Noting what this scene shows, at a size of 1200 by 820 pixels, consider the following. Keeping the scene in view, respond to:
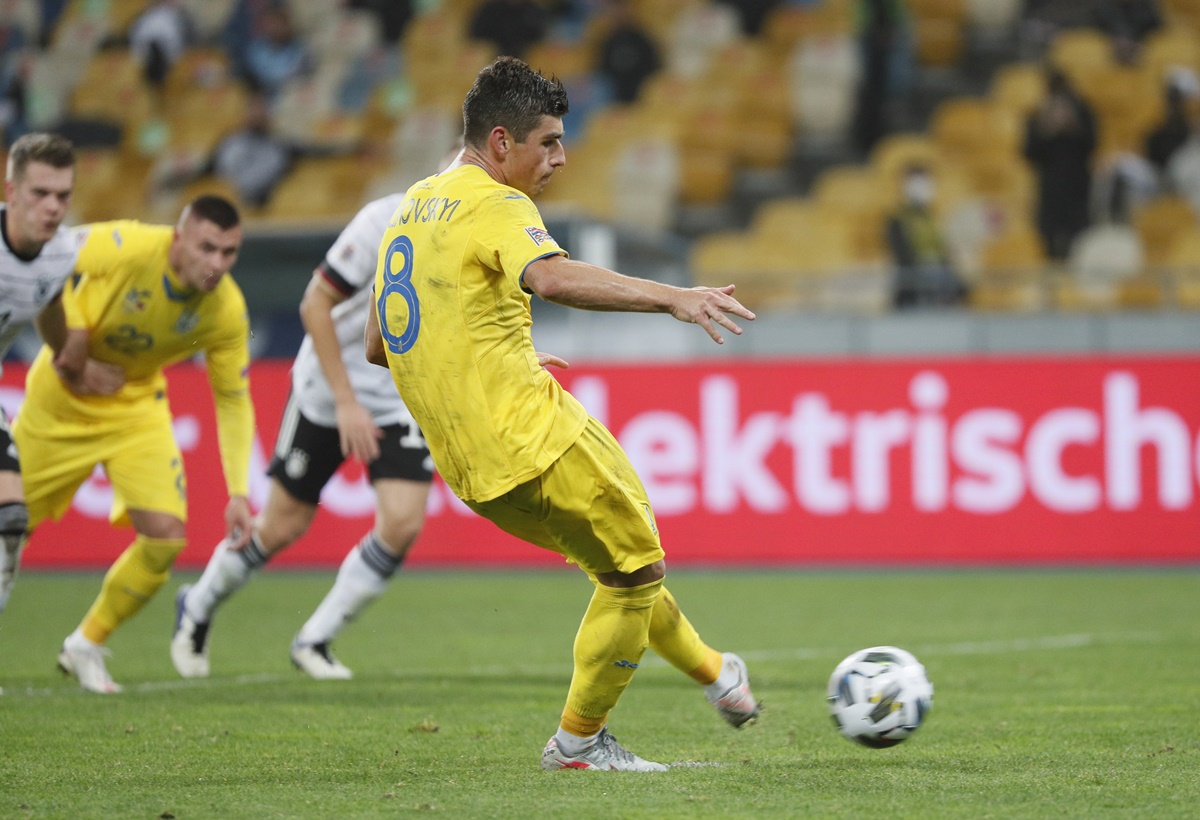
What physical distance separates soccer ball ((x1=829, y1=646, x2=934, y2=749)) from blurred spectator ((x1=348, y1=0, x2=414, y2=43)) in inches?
677

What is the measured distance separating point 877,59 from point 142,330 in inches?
474

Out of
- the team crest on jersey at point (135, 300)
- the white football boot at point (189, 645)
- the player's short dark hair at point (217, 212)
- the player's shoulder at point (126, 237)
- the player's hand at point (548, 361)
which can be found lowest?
the white football boot at point (189, 645)

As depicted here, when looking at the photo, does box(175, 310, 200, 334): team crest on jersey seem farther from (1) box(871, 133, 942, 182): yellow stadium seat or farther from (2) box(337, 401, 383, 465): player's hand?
(1) box(871, 133, 942, 182): yellow stadium seat

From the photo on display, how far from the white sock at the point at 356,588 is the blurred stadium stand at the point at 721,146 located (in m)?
7.16

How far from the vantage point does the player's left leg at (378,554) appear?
7.60 m

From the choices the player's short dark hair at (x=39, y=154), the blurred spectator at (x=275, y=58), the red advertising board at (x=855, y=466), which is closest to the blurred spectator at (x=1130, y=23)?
the red advertising board at (x=855, y=466)

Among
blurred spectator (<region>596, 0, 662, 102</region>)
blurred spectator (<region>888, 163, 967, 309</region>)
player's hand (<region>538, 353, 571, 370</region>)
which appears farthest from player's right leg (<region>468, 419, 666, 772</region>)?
blurred spectator (<region>596, 0, 662, 102</region>)

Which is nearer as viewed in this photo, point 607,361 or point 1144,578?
point 1144,578

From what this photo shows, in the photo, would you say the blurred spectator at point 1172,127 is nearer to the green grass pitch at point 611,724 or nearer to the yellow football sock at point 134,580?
the green grass pitch at point 611,724

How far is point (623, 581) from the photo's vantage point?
4930 millimetres

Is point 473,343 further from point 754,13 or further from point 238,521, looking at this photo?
point 754,13

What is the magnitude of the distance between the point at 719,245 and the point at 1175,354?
575 centimetres

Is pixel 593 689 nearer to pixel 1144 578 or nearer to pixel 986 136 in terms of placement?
pixel 1144 578

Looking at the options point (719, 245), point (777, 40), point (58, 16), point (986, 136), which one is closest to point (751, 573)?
point (719, 245)
